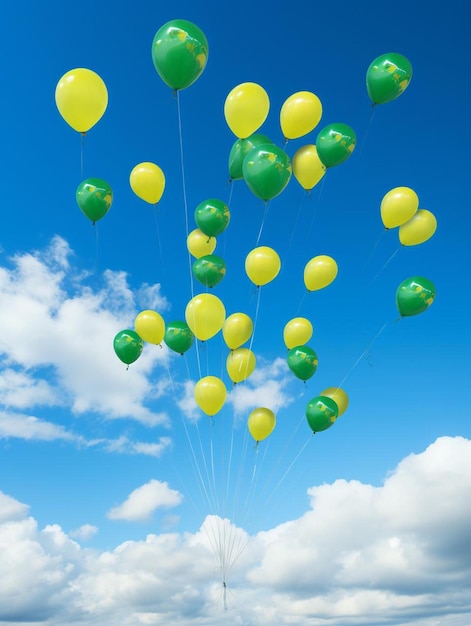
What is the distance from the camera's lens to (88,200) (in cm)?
853

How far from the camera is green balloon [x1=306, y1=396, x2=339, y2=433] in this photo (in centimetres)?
881

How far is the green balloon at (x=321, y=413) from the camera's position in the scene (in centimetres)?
881

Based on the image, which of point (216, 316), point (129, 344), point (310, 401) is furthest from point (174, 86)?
point (310, 401)

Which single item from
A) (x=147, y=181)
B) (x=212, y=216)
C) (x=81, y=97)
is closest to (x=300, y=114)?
(x=212, y=216)

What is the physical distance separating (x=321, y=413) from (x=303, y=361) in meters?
0.83

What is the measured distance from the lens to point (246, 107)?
806 cm

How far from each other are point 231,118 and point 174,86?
979 mm

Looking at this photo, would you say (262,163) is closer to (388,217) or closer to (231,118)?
Answer: (231,118)

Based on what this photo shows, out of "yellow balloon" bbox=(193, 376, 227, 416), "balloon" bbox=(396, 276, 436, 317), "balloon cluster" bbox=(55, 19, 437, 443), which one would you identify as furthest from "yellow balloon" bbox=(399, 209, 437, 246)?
"yellow balloon" bbox=(193, 376, 227, 416)

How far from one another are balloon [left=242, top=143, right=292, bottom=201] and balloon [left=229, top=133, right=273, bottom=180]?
1.73 feet

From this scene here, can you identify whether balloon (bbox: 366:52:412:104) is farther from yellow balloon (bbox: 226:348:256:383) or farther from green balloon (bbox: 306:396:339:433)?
green balloon (bbox: 306:396:339:433)

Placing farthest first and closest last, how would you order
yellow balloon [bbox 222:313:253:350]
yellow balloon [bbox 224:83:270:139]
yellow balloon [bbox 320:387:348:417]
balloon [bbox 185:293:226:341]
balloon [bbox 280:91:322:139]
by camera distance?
1. yellow balloon [bbox 320:387:348:417]
2. yellow balloon [bbox 222:313:253:350]
3. balloon [bbox 185:293:226:341]
4. balloon [bbox 280:91:322:139]
5. yellow balloon [bbox 224:83:270:139]

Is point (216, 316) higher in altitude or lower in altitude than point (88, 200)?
lower

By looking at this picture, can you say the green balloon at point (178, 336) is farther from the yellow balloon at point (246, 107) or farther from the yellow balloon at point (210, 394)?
the yellow balloon at point (246, 107)
